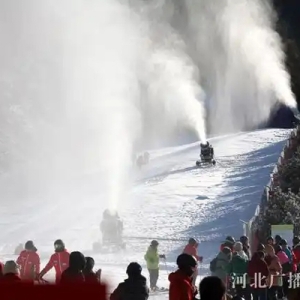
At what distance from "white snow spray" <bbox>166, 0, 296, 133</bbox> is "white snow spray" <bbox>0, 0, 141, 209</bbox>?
617 cm

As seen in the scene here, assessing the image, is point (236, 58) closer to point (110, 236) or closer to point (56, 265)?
point (110, 236)

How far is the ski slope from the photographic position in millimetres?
18828

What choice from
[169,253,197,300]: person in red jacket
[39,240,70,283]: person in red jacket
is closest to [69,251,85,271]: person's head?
[169,253,197,300]: person in red jacket

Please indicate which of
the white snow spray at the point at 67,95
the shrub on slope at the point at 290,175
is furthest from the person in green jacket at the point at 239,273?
the white snow spray at the point at 67,95

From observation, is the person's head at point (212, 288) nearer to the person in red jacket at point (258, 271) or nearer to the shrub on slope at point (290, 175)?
the person in red jacket at point (258, 271)

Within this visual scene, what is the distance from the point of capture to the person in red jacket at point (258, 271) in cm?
936

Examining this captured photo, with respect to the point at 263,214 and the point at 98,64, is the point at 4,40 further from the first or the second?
the point at 263,214

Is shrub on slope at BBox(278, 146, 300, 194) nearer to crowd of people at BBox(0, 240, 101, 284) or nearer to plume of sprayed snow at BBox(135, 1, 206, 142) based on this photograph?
crowd of people at BBox(0, 240, 101, 284)

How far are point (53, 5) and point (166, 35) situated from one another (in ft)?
42.8

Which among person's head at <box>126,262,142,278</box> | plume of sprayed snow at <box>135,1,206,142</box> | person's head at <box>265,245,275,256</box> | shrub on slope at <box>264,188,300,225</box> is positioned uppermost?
A: plume of sprayed snow at <box>135,1,206,142</box>

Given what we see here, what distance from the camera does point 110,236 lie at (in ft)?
63.5

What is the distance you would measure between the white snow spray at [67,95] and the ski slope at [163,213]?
13.5 feet

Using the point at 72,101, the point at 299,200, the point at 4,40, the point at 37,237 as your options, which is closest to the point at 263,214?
the point at 299,200

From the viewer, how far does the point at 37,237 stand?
21.7 metres
